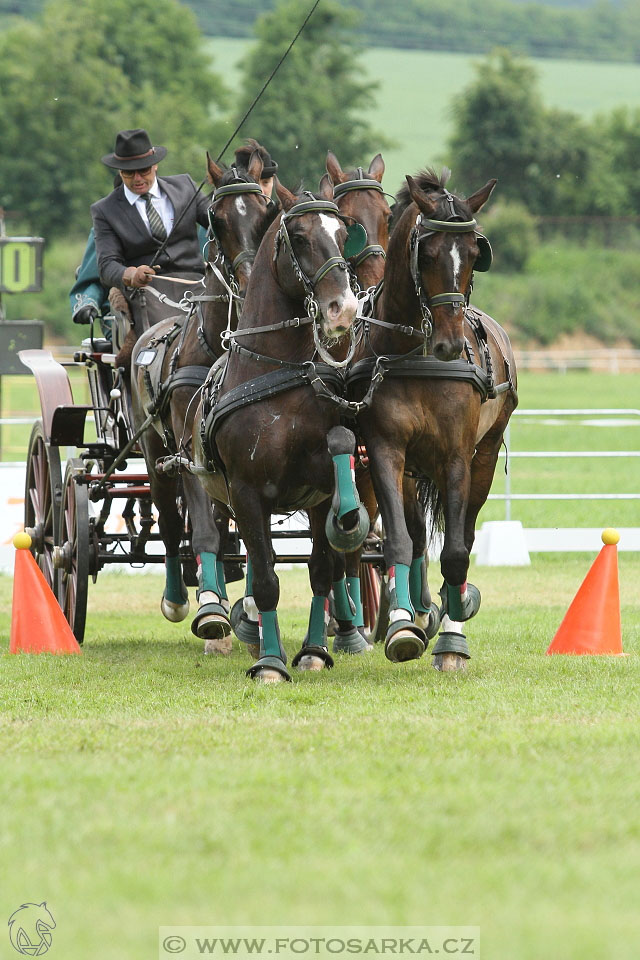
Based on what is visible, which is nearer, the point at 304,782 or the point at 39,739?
the point at 304,782

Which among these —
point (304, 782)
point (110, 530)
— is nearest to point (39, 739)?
point (304, 782)

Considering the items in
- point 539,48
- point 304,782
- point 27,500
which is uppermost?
point 304,782

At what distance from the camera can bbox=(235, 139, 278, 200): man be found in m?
7.14

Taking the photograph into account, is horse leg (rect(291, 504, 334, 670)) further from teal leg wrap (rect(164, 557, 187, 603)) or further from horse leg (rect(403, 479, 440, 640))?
teal leg wrap (rect(164, 557, 187, 603))

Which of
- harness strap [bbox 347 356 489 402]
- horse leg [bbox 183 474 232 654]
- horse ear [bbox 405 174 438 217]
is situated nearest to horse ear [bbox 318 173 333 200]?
horse ear [bbox 405 174 438 217]

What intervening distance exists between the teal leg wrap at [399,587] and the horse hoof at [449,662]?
48cm

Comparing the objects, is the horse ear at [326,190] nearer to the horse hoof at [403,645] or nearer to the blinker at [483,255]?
the blinker at [483,255]

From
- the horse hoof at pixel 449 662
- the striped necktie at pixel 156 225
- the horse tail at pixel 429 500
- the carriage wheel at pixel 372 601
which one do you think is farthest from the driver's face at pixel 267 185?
the horse hoof at pixel 449 662

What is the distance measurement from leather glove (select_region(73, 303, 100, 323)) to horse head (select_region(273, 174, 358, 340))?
8.41ft

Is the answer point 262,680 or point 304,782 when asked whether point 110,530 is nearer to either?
point 262,680

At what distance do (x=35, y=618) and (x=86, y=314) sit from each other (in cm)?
191

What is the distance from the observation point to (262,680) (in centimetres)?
623

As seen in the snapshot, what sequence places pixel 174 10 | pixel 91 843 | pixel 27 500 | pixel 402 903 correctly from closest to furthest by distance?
pixel 402 903 → pixel 91 843 → pixel 27 500 → pixel 174 10

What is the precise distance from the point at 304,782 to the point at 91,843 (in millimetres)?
795
